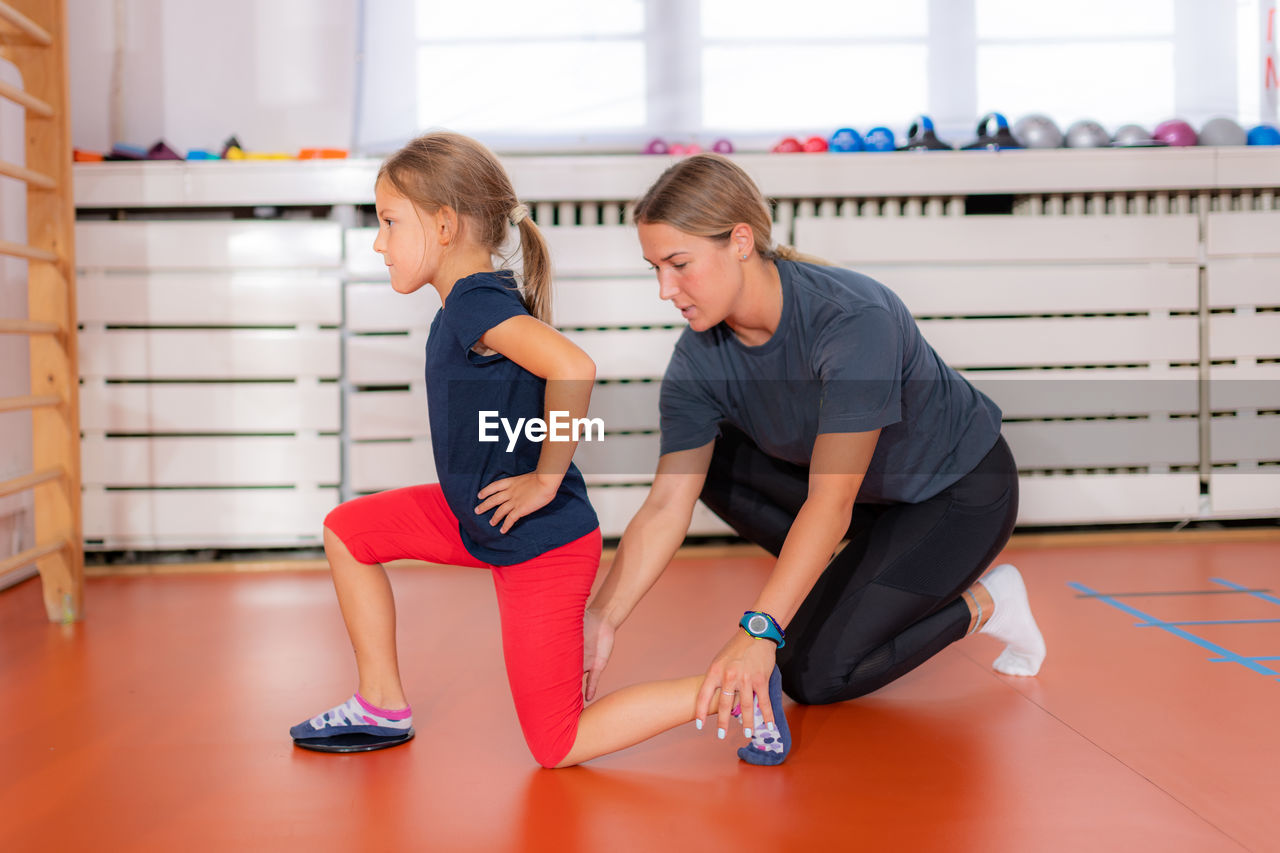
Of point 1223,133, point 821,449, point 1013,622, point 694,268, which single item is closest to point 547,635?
point 821,449

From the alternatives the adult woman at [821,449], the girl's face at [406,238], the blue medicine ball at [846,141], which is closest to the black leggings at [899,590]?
the adult woman at [821,449]

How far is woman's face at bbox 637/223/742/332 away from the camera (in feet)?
4.86

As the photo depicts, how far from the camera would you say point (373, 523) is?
1.55 m

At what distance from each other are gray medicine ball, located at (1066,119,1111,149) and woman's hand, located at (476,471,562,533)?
2514mm

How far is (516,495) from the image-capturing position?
140 centimetres

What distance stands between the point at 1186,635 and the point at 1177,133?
1.80m

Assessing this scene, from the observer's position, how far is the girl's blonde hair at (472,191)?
146 centimetres

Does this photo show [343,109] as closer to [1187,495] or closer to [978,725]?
[978,725]

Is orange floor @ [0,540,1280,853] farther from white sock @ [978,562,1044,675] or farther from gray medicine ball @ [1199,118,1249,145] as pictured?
gray medicine ball @ [1199,118,1249,145]

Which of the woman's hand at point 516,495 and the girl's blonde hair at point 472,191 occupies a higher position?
the girl's blonde hair at point 472,191

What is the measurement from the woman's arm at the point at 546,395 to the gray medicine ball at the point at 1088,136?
96.7 inches

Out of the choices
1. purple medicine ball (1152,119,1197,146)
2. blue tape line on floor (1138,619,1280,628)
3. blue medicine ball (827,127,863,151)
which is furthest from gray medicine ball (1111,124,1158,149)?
blue tape line on floor (1138,619,1280,628)

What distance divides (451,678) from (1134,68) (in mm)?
3062

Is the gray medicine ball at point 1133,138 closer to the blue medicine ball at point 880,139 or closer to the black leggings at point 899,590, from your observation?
the blue medicine ball at point 880,139
